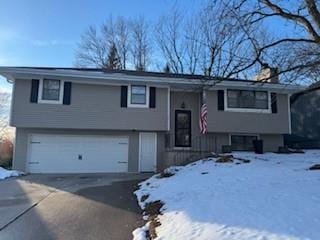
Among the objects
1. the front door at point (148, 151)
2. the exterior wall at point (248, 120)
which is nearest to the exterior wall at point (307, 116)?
the exterior wall at point (248, 120)

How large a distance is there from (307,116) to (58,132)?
1540 cm

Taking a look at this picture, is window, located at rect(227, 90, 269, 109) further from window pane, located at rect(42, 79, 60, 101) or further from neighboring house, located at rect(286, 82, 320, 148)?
window pane, located at rect(42, 79, 60, 101)

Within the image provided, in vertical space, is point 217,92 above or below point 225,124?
above

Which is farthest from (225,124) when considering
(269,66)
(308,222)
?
(308,222)

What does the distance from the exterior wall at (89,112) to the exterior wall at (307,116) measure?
32.5 ft

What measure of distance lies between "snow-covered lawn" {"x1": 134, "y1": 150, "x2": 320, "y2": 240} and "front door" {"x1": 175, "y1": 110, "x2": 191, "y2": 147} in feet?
24.9

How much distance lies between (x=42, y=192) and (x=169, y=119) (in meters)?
8.31

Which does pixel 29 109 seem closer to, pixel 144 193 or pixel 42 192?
pixel 42 192

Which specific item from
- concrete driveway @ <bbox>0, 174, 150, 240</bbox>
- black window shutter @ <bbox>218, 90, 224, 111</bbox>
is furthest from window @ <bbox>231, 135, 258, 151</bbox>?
concrete driveway @ <bbox>0, 174, 150, 240</bbox>

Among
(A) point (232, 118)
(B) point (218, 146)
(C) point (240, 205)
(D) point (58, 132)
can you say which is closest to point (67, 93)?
(D) point (58, 132)

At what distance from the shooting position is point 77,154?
16.5 m

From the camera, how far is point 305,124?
2141 centimetres

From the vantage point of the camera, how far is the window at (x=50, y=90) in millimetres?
16084

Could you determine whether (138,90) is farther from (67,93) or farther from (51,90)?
(51,90)
